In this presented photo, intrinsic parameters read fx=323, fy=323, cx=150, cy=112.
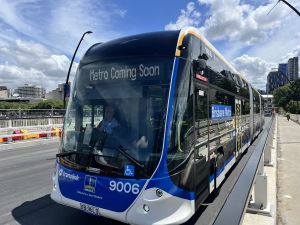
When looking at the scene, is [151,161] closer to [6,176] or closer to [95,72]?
[95,72]

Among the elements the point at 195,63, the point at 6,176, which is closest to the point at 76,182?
the point at 195,63

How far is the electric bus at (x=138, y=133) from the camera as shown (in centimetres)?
450

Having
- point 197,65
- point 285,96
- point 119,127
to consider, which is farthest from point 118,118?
point 285,96

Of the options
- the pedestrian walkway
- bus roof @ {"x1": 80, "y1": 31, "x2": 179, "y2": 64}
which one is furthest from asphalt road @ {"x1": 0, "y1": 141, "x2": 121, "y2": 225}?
the pedestrian walkway

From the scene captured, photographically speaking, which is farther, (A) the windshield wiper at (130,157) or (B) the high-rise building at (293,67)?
(B) the high-rise building at (293,67)

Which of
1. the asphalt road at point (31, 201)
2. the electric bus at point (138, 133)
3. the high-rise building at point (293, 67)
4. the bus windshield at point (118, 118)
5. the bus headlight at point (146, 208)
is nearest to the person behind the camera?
the bus headlight at point (146, 208)

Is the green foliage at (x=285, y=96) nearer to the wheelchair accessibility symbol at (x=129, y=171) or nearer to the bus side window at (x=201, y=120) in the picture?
the bus side window at (x=201, y=120)

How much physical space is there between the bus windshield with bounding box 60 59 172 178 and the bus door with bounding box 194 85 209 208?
853mm

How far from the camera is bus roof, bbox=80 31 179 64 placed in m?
5.01

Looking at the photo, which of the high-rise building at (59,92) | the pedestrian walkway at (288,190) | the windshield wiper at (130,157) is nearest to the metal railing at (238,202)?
the windshield wiper at (130,157)

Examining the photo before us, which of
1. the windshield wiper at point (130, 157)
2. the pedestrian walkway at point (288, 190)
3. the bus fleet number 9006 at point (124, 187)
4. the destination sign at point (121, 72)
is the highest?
the destination sign at point (121, 72)

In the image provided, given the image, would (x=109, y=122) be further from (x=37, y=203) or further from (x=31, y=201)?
(x=31, y=201)

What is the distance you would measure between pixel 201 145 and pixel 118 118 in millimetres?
1564

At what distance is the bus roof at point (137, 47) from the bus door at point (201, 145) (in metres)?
0.89
